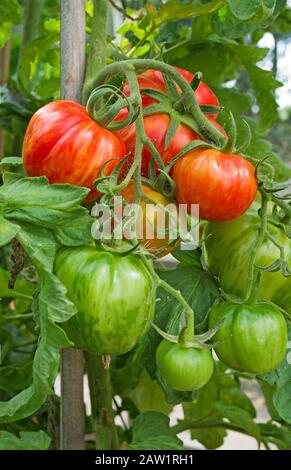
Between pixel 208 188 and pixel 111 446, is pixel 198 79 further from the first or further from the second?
pixel 111 446

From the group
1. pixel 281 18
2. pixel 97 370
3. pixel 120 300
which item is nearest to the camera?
pixel 120 300

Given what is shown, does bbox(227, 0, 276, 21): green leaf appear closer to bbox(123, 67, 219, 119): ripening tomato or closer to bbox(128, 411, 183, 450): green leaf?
bbox(123, 67, 219, 119): ripening tomato

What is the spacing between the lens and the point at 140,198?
1.78 ft

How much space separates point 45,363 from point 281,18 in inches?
30.0

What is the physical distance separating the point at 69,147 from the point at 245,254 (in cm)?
21

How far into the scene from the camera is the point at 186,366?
0.52 m

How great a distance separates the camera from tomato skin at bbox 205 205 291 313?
24.7 inches

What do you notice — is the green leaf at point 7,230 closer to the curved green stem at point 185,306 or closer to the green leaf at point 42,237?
the green leaf at point 42,237

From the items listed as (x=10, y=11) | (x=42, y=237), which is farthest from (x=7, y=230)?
(x=10, y=11)

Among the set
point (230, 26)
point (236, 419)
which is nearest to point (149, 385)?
point (236, 419)

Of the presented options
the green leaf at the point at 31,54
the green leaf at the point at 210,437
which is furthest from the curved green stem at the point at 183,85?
the green leaf at the point at 210,437

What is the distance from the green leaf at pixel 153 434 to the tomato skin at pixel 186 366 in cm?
20

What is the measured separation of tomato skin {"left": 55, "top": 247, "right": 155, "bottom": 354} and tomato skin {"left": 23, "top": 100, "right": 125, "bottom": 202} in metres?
0.07

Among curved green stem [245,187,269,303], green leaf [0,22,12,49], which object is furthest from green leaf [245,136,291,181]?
green leaf [0,22,12,49]
